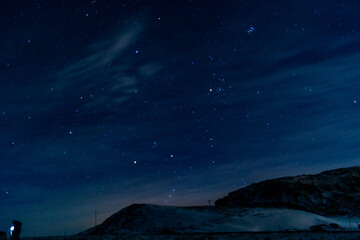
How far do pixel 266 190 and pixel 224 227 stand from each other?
110 feet

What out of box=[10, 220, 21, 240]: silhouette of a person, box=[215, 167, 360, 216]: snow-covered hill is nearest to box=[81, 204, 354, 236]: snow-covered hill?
box=[10, 220, 21, 240]: silhouette of a person

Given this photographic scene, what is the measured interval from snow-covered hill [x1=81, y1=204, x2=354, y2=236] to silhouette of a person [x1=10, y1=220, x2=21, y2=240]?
494 inches

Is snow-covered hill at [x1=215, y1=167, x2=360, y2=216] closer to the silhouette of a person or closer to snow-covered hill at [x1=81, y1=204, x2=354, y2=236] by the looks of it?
snow-covered hill at [x1=81, y1=204, x2=354, y2=236]

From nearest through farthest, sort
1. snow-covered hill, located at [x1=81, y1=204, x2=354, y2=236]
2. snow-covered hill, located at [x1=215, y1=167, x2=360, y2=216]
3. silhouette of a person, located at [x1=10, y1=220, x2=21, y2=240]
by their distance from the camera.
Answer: silhouette of a person, located at [x1=10, y1=220, x2=21, y2=240] < snow-covered hill, located at [x1=81, y1=204, x2=354, y2=236] < snow-covered hill, located at [x1=215, y1=167, x2=360, y2=216]

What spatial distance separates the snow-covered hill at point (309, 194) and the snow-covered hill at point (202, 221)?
45.5 feet

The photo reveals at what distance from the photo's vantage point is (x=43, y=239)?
22.4 m

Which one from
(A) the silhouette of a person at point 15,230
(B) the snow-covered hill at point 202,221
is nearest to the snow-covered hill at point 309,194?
(B) the snow-covered hill at point 202,221

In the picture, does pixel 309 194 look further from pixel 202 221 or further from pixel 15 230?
pixel 15 230

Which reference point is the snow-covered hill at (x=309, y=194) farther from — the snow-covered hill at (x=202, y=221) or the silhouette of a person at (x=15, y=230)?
the silhouette of a person at (x=15, y=230)

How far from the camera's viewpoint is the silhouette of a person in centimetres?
2039

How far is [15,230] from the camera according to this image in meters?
20.5

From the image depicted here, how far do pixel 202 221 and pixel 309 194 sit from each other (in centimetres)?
2995

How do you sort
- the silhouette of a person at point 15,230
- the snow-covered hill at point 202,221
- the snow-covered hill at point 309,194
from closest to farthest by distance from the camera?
the silhouette of a person at point 15,230 → the snow-covered hill at point 202,221 → the snow-covered hill at point 309,194

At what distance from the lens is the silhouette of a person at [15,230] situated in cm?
2039
